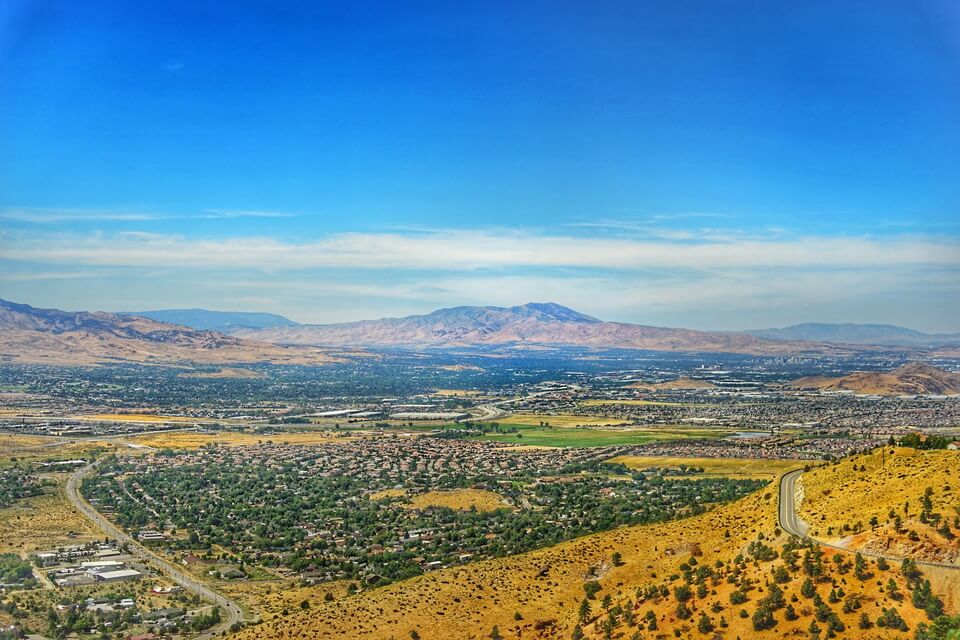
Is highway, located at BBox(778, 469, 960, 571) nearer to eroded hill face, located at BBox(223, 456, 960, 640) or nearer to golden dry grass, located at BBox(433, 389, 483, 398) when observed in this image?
eroded hill face, located at BBox(223, 456, 960, 640)

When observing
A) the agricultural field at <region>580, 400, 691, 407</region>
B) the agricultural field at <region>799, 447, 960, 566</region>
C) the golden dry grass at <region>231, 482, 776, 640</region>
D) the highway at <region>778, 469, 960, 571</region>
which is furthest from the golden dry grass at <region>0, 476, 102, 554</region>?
the agricultural field at <region>580, 400, 691, 407</region>

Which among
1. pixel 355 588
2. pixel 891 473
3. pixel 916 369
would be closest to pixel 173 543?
pixel 355 588

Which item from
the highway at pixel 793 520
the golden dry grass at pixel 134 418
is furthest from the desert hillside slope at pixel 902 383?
the highway at pixel 793 520

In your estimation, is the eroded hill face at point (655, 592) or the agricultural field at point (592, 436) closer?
the eroded hill face at point (655, 592)

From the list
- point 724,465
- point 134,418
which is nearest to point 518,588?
point 724,465

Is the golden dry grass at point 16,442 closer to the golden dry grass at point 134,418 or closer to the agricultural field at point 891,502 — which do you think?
the golden dry grass at point 134,418

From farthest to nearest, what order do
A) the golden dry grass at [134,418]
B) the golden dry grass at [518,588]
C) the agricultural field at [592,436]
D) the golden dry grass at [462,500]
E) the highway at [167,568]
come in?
the golden dry grass at [134,418] → the agricultural field at [592,436] → the golden dry grass at [462,500] → the highway at [167,568] → the golden dry grass at [518,588]

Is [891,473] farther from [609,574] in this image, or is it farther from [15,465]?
[15,465]

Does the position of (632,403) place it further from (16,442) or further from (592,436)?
(16,442)
